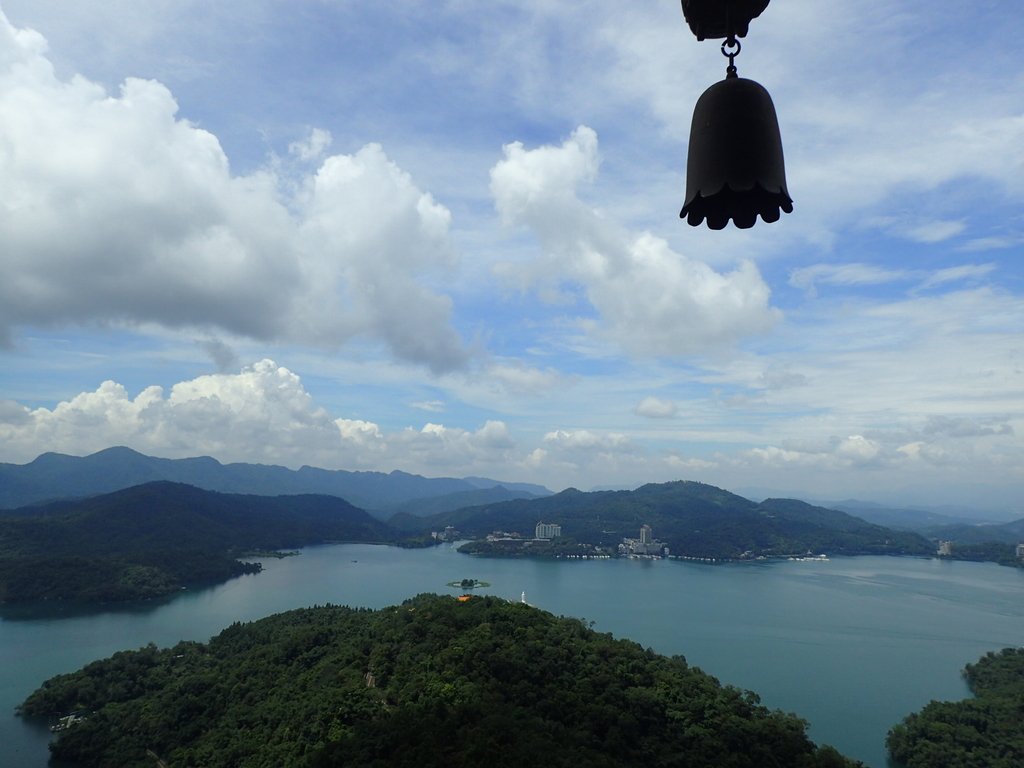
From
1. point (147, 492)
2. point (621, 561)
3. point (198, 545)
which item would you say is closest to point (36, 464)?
point (147, 492)

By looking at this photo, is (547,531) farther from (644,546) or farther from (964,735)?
(964,735)

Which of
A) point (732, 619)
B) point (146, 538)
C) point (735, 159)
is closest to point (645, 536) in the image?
point (732, 619)

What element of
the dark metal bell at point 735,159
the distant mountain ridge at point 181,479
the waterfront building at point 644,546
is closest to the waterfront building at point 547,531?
the waterfront building at point 644,546

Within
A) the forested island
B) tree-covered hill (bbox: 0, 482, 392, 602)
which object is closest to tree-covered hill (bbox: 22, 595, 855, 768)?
the forested island

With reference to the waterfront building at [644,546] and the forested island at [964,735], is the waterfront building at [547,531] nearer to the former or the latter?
the waterfront building at [644,546]

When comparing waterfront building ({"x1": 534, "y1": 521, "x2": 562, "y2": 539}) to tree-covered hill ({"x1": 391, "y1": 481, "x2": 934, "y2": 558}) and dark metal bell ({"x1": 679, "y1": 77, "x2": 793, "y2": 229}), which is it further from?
dark metal bell ({"x1": 679, "y1": 77, "x2": 793, "y2": 229})
